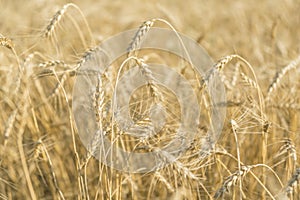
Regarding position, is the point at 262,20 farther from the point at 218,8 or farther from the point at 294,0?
the point at 218,8

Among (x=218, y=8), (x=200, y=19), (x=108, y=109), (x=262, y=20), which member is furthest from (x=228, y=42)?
(x=108, y=109)

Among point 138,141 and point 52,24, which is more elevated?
point 52,24

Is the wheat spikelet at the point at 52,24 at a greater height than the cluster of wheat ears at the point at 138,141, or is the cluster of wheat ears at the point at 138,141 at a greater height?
the wheat spikelet at the point at 52,24

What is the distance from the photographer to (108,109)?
2.05m

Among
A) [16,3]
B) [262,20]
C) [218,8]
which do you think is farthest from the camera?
[218,8]

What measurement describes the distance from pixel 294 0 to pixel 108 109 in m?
3.63

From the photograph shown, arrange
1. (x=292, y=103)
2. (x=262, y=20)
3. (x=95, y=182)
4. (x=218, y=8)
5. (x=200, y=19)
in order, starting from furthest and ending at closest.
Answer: (x=218, y=8) → (x=200, y=19) → (x=262, y=20) → (x=95, y=182) → (x=292, y=103)

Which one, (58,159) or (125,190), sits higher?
(58,159)

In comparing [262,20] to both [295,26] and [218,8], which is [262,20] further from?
[218,8]

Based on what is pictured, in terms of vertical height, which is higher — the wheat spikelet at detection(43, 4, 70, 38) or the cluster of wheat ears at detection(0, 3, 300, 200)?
the wheat spikelet at detection(43, 4, 70, 38)

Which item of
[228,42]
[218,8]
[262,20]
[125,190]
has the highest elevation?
[218,8]

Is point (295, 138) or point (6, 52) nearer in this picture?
point (295, 138)

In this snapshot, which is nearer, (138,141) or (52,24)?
(52,24)

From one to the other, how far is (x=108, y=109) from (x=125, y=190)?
2.14 feet
